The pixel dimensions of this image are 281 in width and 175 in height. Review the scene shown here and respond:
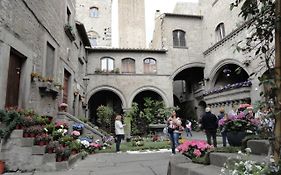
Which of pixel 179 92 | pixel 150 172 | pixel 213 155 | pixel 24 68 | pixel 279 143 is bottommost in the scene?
pixel 150 172

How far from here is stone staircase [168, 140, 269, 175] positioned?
3.43m

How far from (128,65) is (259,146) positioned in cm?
1920

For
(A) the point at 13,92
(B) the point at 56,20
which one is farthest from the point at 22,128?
(B) the point at 56,20

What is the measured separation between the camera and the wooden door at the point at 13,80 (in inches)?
287

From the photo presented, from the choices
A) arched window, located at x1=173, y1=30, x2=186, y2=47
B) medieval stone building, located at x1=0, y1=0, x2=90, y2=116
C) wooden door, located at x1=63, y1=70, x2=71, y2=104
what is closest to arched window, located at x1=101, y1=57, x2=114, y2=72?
arched window, located at x1=173, y1=30, x2=186, y2=47

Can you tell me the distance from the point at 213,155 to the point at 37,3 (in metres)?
8.17

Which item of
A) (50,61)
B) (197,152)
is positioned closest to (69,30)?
(50,61)

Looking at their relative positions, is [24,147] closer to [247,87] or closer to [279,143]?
[279,143]

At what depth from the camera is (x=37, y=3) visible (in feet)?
30.0

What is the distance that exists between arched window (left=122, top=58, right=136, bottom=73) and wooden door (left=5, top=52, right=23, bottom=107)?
14.4 m

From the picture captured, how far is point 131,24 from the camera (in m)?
37.0

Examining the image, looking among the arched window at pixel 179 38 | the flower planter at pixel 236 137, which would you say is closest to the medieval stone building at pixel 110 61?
the arched window at pixel 179 38

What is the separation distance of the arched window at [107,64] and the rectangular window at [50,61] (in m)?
10.9

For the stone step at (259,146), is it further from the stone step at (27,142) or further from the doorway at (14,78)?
the doorway at (14,78)
